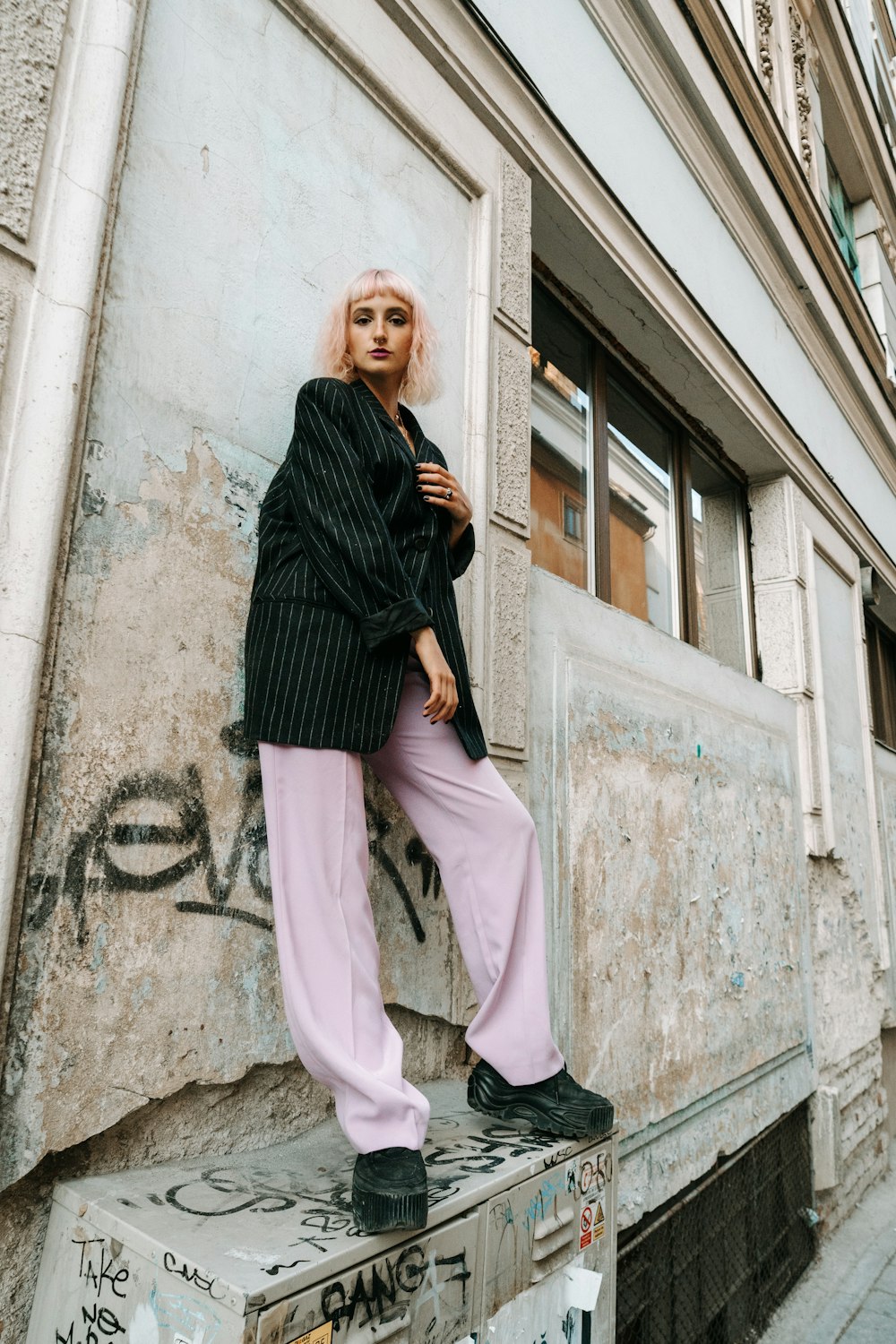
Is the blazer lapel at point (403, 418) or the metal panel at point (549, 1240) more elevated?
the blazer lapel at point (403, 418)

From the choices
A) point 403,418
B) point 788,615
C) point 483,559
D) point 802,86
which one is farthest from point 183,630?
point 802,86

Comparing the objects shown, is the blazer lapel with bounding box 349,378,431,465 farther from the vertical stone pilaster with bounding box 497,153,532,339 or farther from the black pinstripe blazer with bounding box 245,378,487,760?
the vertical stone pilaster with bounding box 497,153,532,339

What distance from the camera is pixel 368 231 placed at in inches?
96.6

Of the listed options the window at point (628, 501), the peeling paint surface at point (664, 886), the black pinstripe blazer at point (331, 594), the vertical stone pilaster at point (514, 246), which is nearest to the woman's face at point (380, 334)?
the black pinstripe blazer at point (331, 594)

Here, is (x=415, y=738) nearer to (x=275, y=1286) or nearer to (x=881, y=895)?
(x=275, y=1286)

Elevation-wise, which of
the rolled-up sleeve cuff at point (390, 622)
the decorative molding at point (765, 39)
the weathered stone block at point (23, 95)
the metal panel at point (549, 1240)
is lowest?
the metal panel at point (549, 1240)

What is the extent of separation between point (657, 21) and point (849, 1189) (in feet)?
20.1

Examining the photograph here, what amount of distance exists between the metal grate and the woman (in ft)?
5.44

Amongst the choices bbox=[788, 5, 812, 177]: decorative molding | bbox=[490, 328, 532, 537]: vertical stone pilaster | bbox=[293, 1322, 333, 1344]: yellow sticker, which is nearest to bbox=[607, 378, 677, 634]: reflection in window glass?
bbox=[490, 328, 532, 537]: vertical stone pilaster

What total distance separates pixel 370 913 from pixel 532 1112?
0.63m

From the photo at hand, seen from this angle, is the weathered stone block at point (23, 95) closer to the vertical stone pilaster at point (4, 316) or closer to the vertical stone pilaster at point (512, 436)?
the vertical stone pilaster at point (4, 316)

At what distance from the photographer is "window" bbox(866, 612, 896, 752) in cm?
830

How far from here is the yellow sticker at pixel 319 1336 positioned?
3.90ft

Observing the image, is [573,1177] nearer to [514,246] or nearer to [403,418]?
[403,418]
